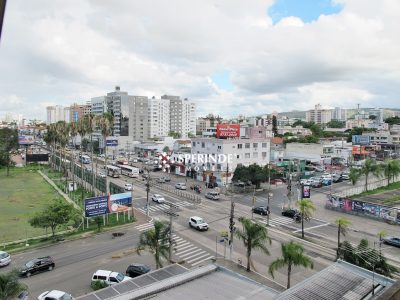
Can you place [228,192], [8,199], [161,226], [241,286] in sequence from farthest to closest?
[228,192]
[8,199]
[161,226]
[241,286]

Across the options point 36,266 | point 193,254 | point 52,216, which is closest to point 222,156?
point 193,254

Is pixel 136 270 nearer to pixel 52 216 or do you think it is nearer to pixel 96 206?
pixel 52 216

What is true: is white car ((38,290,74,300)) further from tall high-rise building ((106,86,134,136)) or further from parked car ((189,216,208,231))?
tall high-rise building ((106,86,134,136))

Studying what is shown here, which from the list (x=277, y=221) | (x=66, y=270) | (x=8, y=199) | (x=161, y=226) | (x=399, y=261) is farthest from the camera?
(x=8, y=199)

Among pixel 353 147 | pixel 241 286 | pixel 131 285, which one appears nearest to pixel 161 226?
pixel 131 285

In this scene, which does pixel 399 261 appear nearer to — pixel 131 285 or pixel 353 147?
pixel 131 285

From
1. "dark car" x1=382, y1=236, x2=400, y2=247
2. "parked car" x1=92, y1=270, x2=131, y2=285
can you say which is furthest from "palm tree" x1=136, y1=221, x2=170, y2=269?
"dark car" x1=382, y1=236, x2=400, y2=247

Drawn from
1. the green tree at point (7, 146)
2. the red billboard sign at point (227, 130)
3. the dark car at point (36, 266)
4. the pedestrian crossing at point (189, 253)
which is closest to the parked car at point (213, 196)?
the red billboard sign at point (227, 130)

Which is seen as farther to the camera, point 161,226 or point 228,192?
point 228,192
